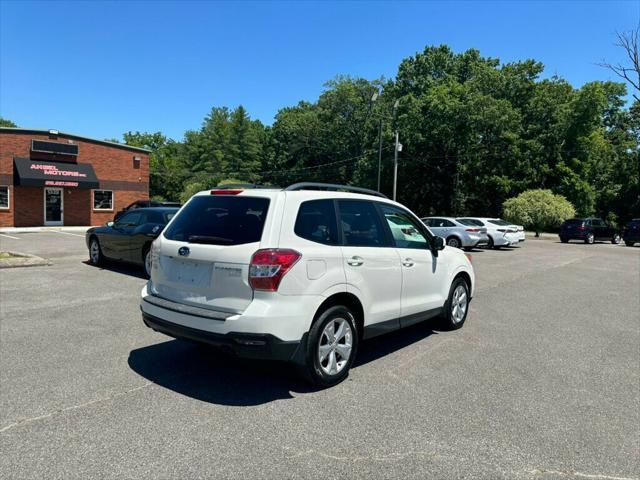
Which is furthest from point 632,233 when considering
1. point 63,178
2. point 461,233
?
point 63,178

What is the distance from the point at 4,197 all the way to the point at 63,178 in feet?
10.7

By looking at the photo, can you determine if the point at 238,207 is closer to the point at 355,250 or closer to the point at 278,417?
the point at 355,250

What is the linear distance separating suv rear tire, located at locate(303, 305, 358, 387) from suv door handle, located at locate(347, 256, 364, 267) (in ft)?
1.35

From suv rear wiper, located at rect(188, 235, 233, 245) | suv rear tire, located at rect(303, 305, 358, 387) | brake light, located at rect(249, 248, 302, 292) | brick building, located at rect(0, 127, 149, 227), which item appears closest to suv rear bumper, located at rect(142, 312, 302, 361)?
suv rear tire, located at rect(303, 305, 358, 387)

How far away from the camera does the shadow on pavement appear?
4031 mm

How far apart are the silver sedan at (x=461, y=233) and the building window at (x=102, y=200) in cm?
2203

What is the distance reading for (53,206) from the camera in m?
29.0

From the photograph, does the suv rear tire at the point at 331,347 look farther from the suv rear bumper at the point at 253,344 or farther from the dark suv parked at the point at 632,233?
the dark suv parked at the point at 632,233

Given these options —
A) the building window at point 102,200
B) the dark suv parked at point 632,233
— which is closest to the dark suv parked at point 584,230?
the dark suv parked at point 632,233

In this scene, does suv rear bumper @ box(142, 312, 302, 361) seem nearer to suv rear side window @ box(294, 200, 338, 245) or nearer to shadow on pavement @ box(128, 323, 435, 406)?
shadow on pavement @ box(128, 323, 435, 406)

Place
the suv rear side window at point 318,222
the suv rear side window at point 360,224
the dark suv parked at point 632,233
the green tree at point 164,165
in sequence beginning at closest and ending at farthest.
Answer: the suv rear side window at point 318,222 → the suv rear side window at point 360,224 → the dark suv parked at point 632,233 → the green tree at point 164,165

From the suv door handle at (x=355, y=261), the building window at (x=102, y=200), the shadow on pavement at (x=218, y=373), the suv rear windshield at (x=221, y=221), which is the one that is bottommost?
the shadow on pavement at (x=218, y=373)

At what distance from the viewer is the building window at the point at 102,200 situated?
3077cm

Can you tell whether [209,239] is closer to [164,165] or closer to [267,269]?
[267,269]
